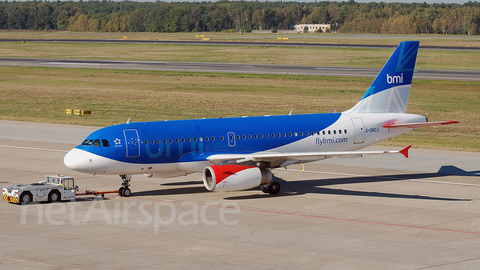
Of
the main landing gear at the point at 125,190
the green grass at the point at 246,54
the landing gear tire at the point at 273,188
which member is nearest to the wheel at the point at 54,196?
the main landing gear at the point at 125,190

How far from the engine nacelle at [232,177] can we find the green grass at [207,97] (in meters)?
22.3

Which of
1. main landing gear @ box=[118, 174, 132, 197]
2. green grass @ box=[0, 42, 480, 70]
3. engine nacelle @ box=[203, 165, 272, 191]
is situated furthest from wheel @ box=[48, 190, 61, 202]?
green grass @ box=[0, 42, 480, 70]

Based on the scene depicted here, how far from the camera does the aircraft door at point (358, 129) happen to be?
124 ft

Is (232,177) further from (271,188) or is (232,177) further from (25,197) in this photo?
(25,197)

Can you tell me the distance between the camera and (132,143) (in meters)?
32.2

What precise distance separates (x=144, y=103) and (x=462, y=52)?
8860cm

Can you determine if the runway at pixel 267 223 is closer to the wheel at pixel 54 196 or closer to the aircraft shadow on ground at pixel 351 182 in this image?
the aircraft shadow on ground at pixel 351 182

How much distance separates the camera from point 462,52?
137 metres

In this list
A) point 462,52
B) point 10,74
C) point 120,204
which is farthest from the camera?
point 462,52

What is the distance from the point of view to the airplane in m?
31.9

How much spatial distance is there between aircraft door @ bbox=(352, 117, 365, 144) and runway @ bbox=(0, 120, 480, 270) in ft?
8.48

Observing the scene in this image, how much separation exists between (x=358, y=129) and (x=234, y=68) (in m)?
78.5

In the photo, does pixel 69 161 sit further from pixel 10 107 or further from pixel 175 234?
pixel 10 107

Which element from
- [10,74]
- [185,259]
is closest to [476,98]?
[185,259]
